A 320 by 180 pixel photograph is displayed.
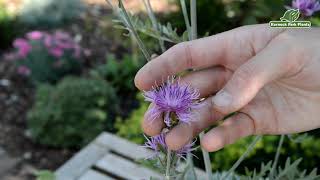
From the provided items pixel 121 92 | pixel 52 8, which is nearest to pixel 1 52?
pixel 52 8

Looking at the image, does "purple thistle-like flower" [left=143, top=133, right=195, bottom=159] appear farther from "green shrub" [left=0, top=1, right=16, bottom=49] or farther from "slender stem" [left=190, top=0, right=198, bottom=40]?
"green shrub" [left=0, top=1, right=16, bottom=49]

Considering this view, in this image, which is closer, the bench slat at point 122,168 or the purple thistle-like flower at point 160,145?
the purple thistle-like flower at point 160,145

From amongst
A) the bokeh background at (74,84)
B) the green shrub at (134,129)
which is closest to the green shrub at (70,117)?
the bokeh background at (74,84)

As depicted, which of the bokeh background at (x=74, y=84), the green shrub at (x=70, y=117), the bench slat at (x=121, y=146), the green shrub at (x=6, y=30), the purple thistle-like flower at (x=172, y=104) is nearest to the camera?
the purple thistle-like flower at (x=172, y=104)

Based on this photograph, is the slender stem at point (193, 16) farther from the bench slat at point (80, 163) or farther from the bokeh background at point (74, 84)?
the bokeh background at point (74, 84)

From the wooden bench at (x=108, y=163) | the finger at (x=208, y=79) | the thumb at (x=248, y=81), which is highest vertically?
the wooden bench at (x=108, y=163)

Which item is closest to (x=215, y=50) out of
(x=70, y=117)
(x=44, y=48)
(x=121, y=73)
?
(x=70, y=117)
